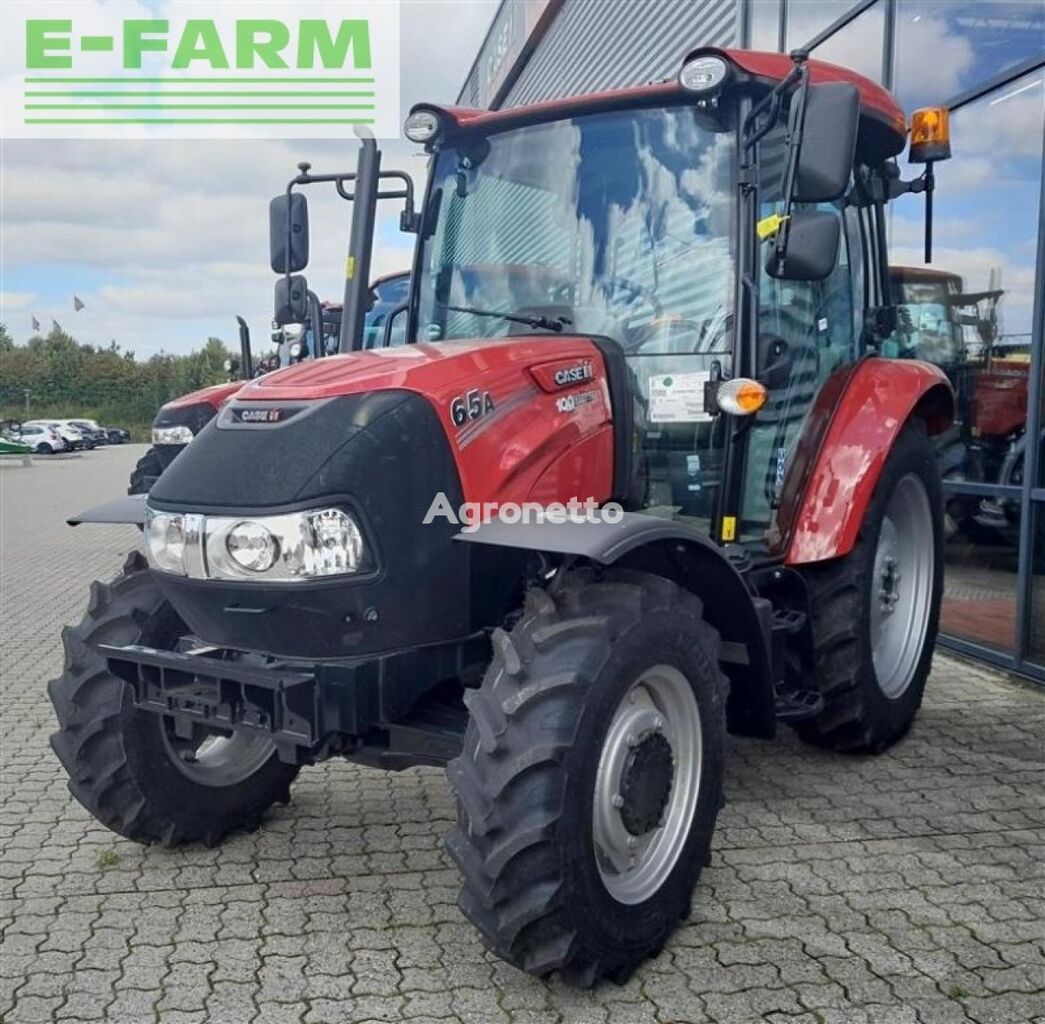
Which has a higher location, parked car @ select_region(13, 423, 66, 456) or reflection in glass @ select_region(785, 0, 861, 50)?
reflection in glass @ select_region(785, 0, 861, 50)

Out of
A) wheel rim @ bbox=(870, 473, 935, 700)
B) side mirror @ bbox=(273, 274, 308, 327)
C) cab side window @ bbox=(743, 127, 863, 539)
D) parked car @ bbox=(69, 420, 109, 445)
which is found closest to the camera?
cab side window @ bbox=(743, 127, 863, 539)

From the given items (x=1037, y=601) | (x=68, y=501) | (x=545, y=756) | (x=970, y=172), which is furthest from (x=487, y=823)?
(x=68, y=501)

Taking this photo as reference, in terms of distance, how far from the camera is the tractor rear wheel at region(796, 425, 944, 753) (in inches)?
164

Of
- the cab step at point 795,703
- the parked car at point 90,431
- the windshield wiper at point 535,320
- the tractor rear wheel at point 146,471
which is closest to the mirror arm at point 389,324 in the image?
the windshield wiper at point 535,320

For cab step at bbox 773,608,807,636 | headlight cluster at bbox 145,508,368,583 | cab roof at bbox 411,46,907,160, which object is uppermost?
cab roof at bbox 411,46,907,160

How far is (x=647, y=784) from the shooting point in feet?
9.85

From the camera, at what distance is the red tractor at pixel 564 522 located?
286cm

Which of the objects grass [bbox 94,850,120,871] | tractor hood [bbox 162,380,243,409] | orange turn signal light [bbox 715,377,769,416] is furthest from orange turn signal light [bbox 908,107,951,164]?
tractor hood [bbox 162,380,243,409]

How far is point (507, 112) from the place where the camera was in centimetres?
398

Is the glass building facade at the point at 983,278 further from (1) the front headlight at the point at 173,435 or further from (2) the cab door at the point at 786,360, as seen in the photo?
(1) the front headlight at the point at 173,435

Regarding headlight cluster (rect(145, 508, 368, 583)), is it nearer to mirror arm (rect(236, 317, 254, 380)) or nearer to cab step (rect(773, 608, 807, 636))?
cab step (rect(773, 608, 807, 636))

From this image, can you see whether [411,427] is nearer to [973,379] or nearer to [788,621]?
[788,621]

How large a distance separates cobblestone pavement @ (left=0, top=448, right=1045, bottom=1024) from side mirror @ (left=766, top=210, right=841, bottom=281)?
1887 mm

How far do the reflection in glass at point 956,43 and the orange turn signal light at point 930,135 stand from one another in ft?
5.50
